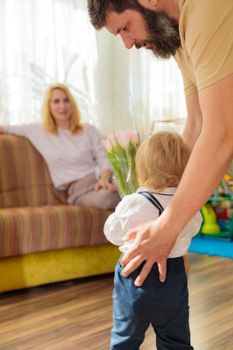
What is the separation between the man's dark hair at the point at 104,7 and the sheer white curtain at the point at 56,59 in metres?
2.04

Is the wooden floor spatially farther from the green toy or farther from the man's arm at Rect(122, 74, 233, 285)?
the man's arm at Rect(122, 74, 233, 285)

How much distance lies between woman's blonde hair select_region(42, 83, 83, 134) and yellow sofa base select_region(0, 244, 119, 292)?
0.92m

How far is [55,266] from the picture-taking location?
9.66 ft

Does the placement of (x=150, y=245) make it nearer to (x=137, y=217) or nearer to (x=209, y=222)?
(x=137, y=217)

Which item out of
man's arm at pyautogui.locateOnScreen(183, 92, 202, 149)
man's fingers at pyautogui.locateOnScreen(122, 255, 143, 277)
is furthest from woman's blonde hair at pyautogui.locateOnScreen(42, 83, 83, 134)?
man's fingers at pyautogui.locateOnScreen(122, 255, 143, 277)

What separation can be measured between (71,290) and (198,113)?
4.99ft

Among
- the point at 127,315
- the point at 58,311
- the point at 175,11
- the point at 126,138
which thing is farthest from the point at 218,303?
the point at 175,11

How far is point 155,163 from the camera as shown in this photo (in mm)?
1433

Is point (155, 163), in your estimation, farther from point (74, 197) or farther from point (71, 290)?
point (74, 197)

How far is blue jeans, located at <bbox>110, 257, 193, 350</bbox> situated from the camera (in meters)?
1.43

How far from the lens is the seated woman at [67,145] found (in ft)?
11.4

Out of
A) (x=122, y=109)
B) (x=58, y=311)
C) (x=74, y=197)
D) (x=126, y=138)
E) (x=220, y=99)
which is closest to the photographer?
(x=220, y=99)

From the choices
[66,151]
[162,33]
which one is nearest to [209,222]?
[66,151]

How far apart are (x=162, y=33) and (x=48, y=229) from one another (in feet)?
5.63
